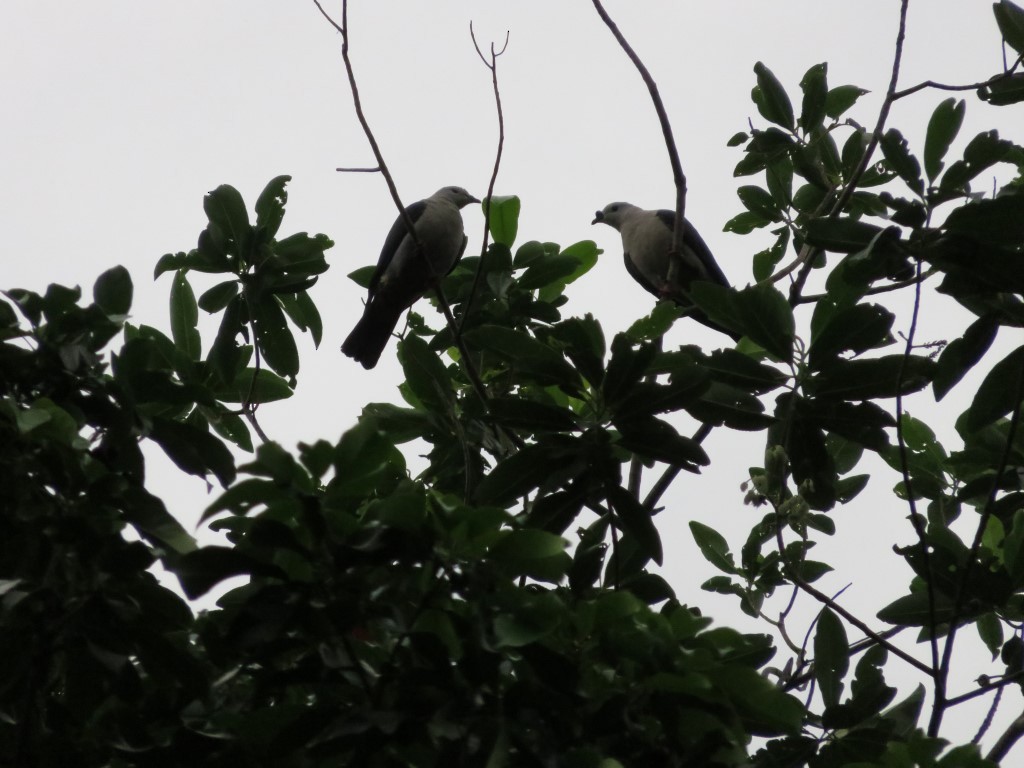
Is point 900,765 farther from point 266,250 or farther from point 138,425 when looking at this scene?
point 266,250

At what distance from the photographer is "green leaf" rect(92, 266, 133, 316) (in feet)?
8.69

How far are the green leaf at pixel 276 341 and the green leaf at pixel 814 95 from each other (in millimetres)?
2141

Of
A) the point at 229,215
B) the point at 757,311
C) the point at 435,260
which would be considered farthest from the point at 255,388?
the point at 435,260

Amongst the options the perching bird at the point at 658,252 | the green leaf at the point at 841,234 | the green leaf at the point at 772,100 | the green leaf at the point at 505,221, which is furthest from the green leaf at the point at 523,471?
the perching bird at the point at 658,252

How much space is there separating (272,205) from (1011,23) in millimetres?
2609

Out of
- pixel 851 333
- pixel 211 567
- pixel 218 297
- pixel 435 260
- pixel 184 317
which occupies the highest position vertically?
pixel 435 260

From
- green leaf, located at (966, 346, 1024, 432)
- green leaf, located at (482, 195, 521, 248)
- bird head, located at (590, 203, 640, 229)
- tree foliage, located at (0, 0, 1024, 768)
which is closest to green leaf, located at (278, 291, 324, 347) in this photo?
tree foliage, located at (0, 0, 1024, 768)

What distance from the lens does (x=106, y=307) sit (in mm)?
2645

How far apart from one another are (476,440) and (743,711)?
6.87 ft

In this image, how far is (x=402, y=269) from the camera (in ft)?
22.8

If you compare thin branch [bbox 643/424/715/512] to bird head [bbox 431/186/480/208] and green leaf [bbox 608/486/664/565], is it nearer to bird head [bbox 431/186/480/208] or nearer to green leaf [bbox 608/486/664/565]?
green leaf [bbox 608/486/664/565]

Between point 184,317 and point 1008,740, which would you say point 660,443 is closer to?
point 1008,740

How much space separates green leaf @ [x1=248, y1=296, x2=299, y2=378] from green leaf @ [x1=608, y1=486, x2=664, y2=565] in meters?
1.73

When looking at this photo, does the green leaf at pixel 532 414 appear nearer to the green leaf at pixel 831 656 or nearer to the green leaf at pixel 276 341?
the green leaf at pixel 831 656
